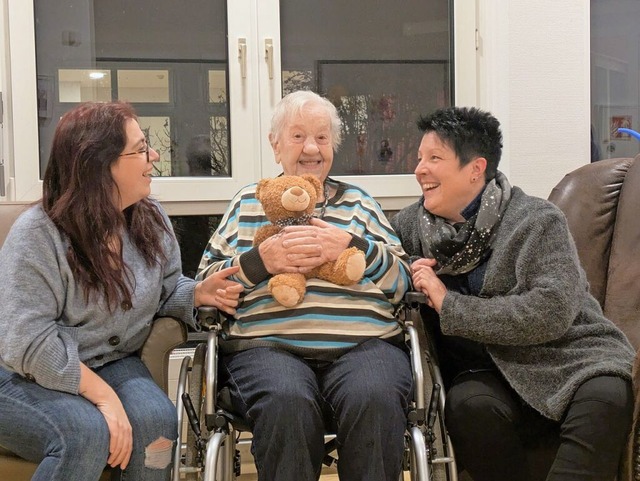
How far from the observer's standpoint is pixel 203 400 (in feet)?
6.43

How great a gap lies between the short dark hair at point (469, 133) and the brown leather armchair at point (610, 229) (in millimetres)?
389

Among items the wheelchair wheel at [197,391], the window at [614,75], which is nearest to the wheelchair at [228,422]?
the wheelchair wheel at [197,391]

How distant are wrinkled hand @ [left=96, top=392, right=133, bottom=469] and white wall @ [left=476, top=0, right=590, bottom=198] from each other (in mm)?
1678

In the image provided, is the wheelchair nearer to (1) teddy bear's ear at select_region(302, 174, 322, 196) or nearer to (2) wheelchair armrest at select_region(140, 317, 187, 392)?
(2) wheelchair armrest at select_region(140, 317, 187, 392)

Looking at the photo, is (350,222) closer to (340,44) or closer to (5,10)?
(340,44)

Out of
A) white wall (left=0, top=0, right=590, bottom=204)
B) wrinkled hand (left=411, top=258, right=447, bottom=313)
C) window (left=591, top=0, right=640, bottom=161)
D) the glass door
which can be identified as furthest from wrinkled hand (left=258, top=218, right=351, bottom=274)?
window (left=591, top=0, right=640, bottom=161)

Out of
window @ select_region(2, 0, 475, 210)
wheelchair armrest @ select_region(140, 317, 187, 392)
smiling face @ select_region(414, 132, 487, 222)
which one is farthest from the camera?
window @ select_region(2, 0, 475, 210)

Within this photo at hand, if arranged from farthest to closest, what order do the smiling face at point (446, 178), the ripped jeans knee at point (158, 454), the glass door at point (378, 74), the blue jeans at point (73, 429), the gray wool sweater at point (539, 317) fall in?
the glass door at point (378, 74)
the smiling face at point (446, 178)
the gray wool sweater at point (539, 317)
the ripped jeans knee at point (158, 454)
the blue jeans at point (73, 429)

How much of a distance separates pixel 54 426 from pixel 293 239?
0.69 meters

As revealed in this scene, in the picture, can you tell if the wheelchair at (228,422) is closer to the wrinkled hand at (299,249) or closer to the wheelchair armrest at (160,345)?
the wheelchair armrest at (160,345)

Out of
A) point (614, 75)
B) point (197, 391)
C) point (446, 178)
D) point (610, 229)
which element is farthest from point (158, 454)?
point (614, 75)

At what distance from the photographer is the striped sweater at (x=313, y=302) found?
191 centimetres

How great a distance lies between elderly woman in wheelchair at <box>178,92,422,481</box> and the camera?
1721 mm

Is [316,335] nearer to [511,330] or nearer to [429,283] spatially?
[429,283]
